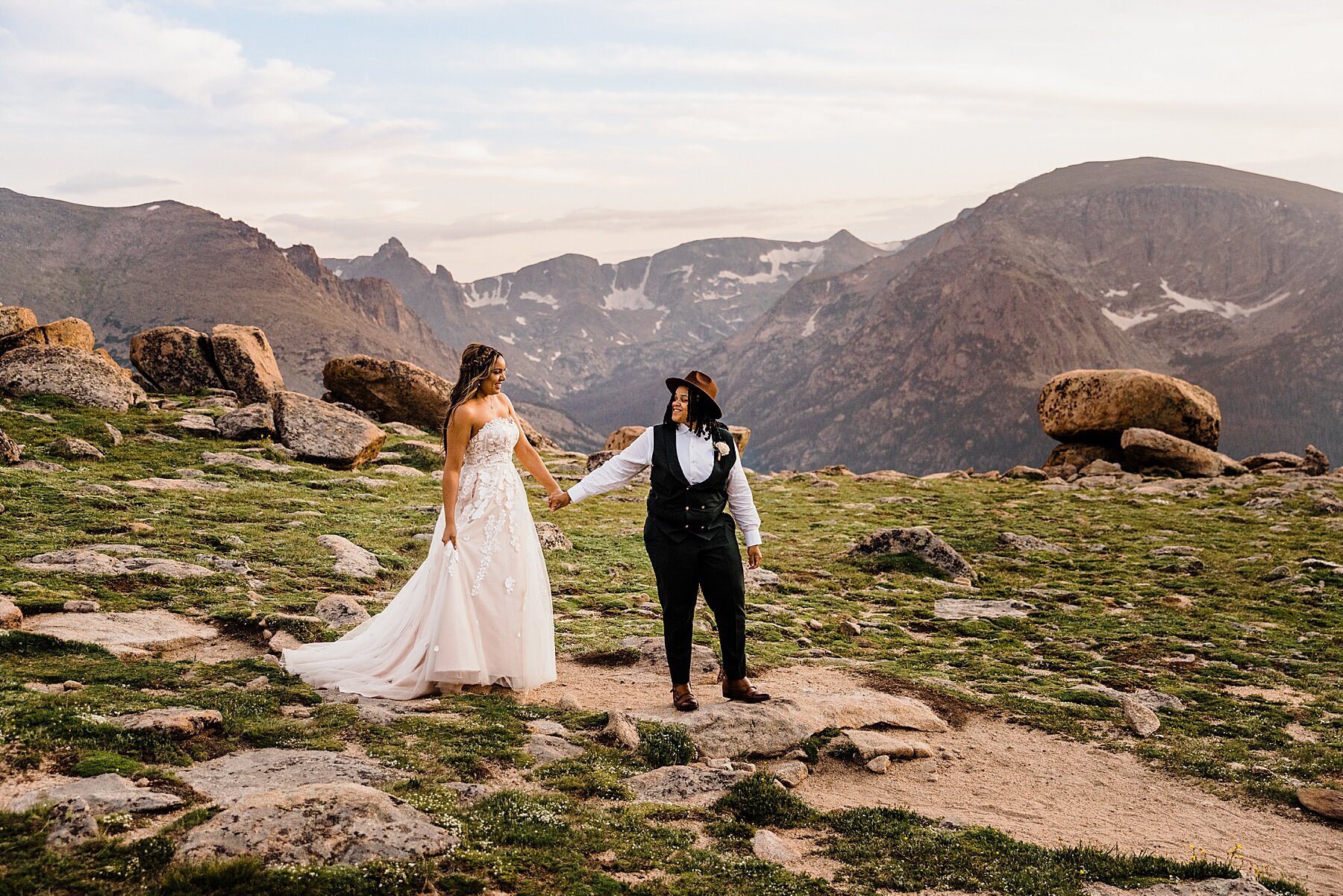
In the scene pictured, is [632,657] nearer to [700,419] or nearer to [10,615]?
[700,419]

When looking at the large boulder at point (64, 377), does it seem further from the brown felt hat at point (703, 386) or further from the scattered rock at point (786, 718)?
the scattered rock at point (786, 718)

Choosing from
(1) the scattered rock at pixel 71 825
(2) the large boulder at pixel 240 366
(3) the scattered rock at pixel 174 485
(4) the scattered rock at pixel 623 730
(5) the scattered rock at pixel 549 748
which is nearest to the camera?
(1) the scattered rock at pixel 71 825

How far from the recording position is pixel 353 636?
1099cm

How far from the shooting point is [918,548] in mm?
20812

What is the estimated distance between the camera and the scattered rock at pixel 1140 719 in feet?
34.7

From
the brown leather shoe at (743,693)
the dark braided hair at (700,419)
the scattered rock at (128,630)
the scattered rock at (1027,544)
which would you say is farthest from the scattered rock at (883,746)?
the scattered rock at (1027,544)

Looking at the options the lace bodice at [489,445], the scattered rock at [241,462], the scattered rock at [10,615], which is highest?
the lace bodice at [489,445]

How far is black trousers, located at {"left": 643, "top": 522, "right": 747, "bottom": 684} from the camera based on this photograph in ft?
32.7

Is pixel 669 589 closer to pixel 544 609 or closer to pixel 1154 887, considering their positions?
pixel 544 609

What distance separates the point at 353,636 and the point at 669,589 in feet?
13.4

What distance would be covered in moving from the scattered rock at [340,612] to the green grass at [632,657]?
0.39 metres

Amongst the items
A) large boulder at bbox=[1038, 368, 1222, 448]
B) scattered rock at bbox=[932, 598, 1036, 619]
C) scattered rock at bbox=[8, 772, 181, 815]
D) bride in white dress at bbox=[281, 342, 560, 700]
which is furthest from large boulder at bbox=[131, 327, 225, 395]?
large boulder at bbox=[1038, 368, 1222, 448]

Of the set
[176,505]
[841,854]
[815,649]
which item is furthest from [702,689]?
[176,505]

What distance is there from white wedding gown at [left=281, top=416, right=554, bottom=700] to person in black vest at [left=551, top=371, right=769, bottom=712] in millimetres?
1550
